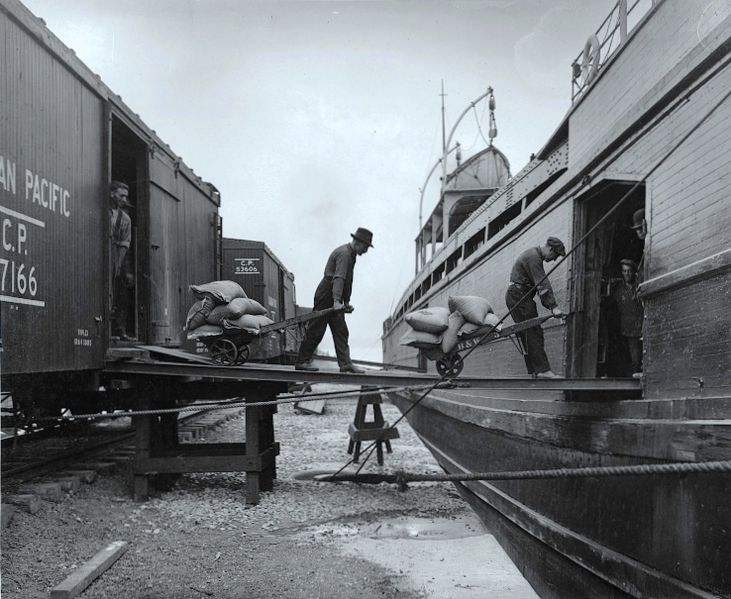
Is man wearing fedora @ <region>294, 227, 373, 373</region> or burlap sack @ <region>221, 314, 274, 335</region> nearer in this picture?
burlap sack @ <region>221, 314, 274, 335</region>

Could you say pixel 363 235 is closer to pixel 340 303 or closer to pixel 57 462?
pixel 340 303

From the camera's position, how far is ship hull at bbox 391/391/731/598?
314 cm

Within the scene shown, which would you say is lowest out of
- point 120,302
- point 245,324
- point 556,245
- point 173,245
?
point 245,324

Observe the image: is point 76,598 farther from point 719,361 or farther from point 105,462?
point 719,361

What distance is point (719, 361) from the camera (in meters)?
3.40

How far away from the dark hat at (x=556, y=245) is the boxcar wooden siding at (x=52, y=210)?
4066 mm

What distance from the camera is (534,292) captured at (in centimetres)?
539

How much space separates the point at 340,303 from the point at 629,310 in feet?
9.17

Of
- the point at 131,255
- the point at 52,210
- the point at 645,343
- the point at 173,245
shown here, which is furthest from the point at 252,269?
the point at 645,343

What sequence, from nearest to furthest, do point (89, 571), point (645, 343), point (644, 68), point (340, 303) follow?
1. point (89, 571)
2. point (645, 343)
3. point (644, 68)
4. point (340, 303)

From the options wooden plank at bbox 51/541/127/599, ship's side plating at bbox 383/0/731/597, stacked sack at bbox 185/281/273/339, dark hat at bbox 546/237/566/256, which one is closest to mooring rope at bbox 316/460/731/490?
ship's side plating at bbox 383/0/731/597

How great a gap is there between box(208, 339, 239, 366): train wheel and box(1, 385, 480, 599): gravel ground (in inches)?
53.8

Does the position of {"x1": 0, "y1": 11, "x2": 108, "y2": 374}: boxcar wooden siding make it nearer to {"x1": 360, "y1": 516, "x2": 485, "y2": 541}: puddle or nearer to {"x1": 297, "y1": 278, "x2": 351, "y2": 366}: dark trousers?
{"x1": 297, "y1": 278, "x2": 351, "y2": 366}: dark trousers

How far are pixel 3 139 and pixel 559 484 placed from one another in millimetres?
4697
